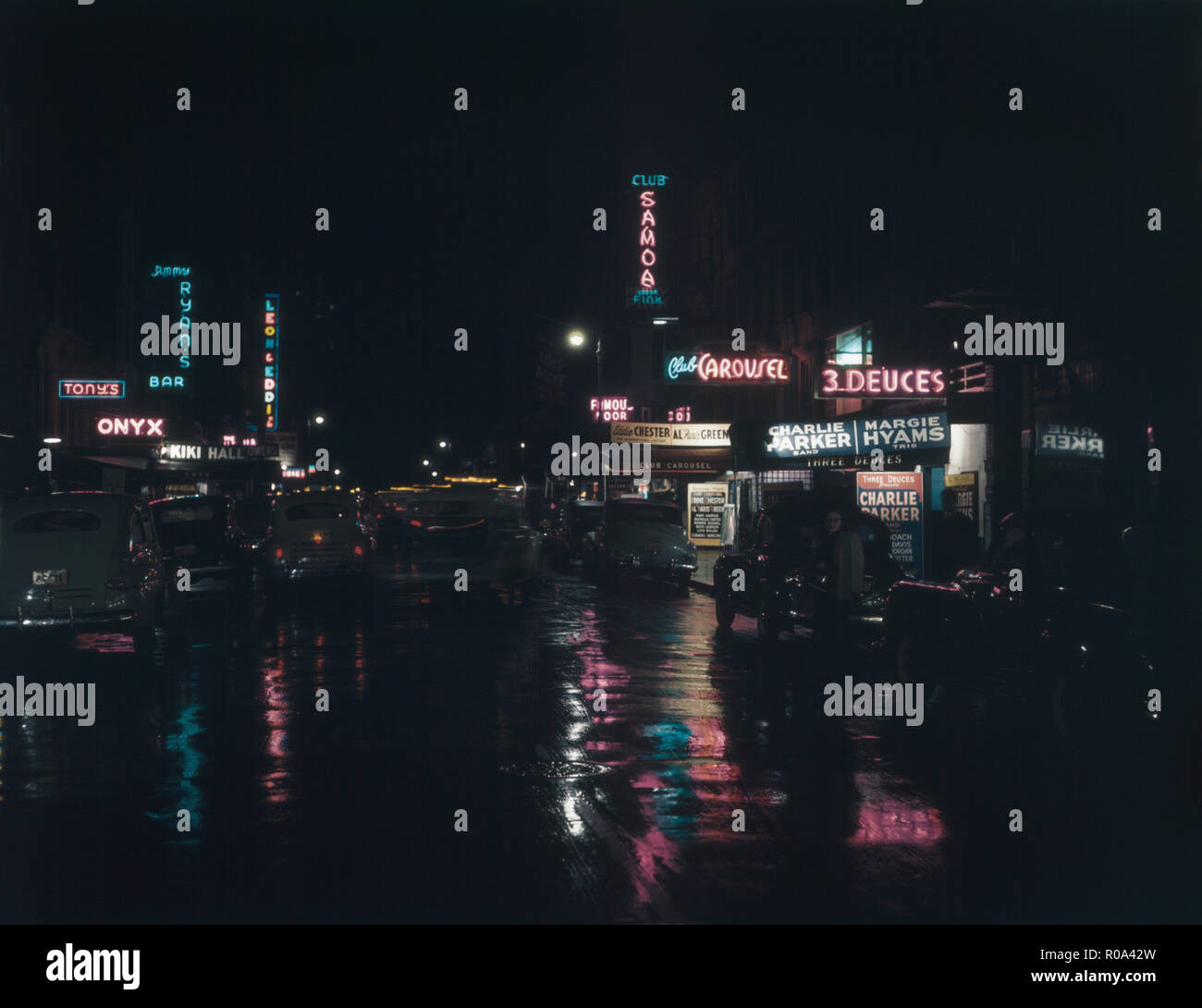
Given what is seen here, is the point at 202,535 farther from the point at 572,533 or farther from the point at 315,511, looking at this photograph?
the point at 572,533

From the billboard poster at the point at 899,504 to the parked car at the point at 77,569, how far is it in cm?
1241

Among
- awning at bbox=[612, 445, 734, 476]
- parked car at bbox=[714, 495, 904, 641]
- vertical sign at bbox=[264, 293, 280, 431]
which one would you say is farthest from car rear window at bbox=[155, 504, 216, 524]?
vertical sign at bbox=[264, 293, 280, 431]

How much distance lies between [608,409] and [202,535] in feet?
95.6

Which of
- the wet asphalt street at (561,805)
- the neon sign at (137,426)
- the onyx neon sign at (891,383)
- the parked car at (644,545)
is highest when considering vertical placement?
the neon sign at (137,426)

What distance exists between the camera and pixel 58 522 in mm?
14500

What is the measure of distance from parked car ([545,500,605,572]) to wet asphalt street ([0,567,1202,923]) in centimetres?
2069

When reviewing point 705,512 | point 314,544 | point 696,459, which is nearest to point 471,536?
point 314,544

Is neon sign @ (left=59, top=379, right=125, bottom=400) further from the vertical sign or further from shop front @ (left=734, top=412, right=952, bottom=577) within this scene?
the vertical sign

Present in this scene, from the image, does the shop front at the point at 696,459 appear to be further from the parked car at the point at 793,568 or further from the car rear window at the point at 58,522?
the car rear window at the point at 58,522

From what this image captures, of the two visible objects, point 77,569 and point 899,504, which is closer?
point 77,569

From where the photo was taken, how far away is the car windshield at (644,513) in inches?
1143

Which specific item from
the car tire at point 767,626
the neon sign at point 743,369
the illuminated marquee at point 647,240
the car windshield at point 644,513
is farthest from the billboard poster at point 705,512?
the car tire at point 767,626
